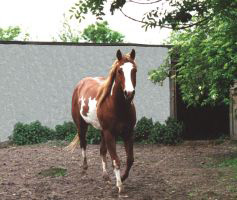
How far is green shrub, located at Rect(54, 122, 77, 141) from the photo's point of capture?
14.2 m

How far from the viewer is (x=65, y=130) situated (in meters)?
14.3

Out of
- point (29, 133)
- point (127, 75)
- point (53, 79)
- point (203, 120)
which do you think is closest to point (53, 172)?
point (127, 75)

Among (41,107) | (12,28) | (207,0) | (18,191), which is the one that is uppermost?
(12,28)

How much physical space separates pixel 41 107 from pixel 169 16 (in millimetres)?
10481

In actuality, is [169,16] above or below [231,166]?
above

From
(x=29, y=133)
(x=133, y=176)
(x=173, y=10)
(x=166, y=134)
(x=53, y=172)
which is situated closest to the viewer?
(x=173, y=10)

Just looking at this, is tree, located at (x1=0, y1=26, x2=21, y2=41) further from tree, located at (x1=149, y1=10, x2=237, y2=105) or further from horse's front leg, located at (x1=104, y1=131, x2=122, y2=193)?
horse's front leg, located at (x1=104, y1=131, x2=122, y2=193)

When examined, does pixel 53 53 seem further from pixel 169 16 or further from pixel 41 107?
pixel 169 16

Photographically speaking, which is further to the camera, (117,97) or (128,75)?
(117,97)

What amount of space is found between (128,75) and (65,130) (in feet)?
26.9

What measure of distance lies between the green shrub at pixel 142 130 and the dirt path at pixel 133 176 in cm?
112

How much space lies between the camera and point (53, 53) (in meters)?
15.1

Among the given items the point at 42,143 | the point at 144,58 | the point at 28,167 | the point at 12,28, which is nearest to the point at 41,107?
the point at 42,143

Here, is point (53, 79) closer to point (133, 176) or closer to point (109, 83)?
point (133, 176)
